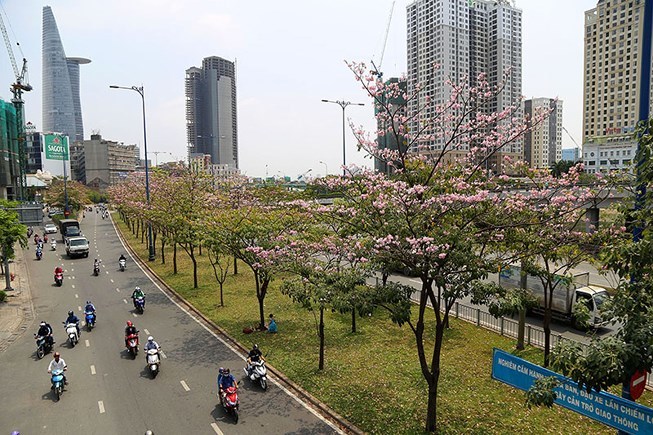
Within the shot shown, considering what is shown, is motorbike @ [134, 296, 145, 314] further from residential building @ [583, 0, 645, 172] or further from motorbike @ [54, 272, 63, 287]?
residential building @ [583, 0, 645, 172]

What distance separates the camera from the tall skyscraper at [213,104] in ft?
570

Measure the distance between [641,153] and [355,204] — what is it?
6.25m

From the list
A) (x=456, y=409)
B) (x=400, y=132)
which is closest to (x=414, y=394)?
(x=456, y=409)

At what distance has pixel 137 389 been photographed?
47.6ft

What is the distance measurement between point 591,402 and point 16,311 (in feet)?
92.6

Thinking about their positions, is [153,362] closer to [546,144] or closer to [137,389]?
[137,389]

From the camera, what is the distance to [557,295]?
20047 millimetres

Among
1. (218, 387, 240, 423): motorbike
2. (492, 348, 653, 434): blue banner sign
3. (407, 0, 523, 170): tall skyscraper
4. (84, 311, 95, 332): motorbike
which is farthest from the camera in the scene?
(407, 0, 523, 170): tall skyscraper

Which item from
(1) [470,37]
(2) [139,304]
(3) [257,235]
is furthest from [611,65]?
(2) [139,304]

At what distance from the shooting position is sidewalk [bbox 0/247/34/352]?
20.6 metres

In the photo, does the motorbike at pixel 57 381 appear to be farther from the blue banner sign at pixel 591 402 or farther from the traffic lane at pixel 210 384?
the blue banner sign at pixel 591 402

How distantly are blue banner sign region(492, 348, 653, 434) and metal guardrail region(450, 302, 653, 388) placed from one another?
4200 millimetres

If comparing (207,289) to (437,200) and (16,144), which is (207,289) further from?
(16,144)

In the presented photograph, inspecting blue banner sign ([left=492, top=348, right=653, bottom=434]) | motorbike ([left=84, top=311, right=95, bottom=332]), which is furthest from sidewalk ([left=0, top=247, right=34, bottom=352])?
blue banner sign ([left=492, top=348, right=653, bottom=434])
